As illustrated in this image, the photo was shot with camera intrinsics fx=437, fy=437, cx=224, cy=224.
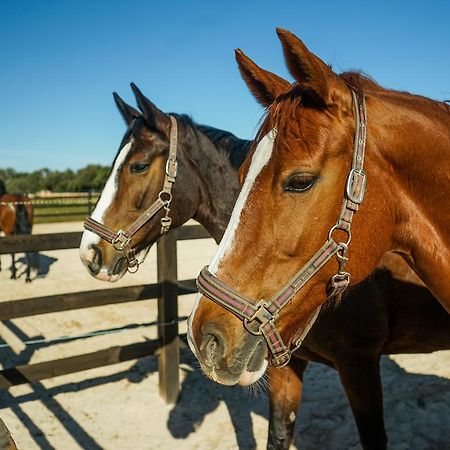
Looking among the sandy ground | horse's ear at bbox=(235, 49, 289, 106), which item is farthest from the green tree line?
horse's ear at bbox=(235, 49, 289, 106)

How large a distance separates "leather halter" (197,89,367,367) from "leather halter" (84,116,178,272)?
171 centimetres

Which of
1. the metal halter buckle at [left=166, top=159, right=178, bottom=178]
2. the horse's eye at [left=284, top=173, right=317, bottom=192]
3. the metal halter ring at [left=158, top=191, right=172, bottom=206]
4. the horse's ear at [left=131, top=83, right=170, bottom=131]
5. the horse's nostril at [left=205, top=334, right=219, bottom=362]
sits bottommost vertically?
the horse's nostril at [left=205, top=334, right=219, bottom=362]

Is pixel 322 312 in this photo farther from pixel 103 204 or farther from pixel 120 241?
pixel 103 204

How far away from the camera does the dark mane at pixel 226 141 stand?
3.14 m

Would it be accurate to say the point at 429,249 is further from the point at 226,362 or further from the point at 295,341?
the point at 226,362

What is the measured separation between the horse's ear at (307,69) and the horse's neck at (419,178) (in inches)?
9.4

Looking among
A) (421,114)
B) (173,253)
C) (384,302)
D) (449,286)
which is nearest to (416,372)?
(384,302)

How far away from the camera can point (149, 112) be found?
123 inches

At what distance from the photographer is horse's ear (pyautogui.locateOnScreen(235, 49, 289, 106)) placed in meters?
1.72

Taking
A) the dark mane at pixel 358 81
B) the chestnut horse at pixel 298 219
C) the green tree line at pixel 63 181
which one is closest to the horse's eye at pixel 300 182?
the chestnut horse at pixel 298 219

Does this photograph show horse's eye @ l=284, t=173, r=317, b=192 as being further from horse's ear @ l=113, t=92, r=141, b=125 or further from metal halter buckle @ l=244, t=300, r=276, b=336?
horse's ear @ l=113, t=92, r=141, b=125

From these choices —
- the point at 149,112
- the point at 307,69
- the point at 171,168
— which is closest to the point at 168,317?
the point at 171,168

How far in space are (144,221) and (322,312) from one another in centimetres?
135

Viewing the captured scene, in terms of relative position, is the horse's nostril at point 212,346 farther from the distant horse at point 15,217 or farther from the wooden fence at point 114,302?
the distant horse at point 15,217
